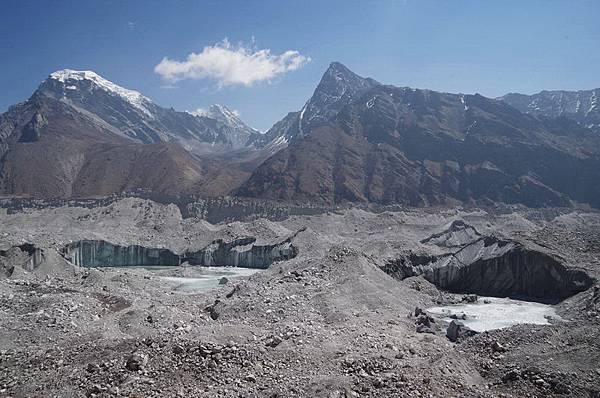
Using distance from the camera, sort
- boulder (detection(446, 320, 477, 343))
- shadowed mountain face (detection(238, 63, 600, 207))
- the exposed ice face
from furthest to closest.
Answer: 1. shadowed mountain face (detection(238, 63, 600, 207))
2. the exposed ice face
3. boulder (detection(446, 320, 477, 343))

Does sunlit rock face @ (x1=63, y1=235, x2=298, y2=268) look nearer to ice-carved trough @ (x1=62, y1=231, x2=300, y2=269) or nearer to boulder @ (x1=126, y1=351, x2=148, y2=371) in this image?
ice-carved trough @ (x1=62, y1=231, x2=300, y2=269)

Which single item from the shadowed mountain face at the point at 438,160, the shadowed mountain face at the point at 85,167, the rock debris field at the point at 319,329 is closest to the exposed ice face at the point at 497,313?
the rock debris field at the point at 319,329

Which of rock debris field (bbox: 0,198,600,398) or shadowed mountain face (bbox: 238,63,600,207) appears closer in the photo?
rock debris field (bbox: 0,198,600,398)

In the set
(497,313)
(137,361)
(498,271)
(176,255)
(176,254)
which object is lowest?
(497,313)

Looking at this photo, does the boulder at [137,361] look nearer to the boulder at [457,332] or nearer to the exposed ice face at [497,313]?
the boulder at [457,332]

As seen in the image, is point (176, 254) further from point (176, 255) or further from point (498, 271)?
point (498, 271)

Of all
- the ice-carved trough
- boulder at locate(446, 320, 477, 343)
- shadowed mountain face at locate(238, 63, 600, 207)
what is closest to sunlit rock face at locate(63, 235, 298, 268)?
the ice-carved trough

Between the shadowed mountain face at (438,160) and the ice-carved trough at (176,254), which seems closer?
the ice-carved trough at (176,254)

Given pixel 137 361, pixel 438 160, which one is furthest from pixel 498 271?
pixel 438 160
